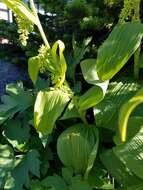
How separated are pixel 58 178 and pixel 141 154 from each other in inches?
17.0

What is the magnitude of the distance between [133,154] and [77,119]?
0.61 meters

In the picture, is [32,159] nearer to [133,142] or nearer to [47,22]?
[133,142]

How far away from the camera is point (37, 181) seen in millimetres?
2445

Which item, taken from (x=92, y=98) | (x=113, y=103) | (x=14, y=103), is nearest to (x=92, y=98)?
(x=92, y=98)

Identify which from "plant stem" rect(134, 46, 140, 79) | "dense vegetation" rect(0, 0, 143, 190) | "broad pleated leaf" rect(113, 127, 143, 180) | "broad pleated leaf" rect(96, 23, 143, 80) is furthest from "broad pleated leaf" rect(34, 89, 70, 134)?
"plant stem" rect(134, 46, 140, 79)

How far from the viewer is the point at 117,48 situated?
93.6 inches

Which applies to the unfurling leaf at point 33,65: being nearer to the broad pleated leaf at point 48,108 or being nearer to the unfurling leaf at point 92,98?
the broad pleated leaf at point 48,108

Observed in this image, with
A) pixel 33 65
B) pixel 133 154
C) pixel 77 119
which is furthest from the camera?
pixel 77 119

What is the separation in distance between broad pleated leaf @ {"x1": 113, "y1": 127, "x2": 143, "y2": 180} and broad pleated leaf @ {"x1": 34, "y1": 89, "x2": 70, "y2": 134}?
0.35 m

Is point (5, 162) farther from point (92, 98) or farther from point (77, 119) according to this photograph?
point (92, 98)

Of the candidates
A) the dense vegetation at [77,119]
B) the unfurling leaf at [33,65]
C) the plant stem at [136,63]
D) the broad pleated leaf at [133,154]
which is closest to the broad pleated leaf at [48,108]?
the dense vegetation at [77,119]

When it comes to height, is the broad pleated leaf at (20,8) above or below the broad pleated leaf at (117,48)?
above

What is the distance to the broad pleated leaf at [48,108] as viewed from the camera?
2371 millimetres

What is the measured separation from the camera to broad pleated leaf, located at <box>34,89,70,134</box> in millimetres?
2371
